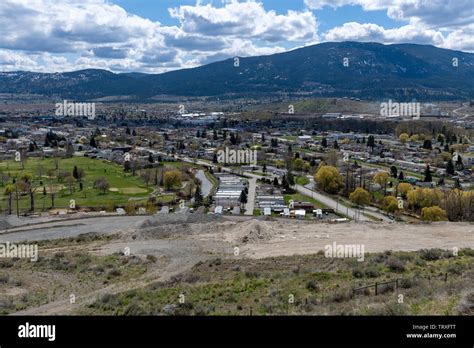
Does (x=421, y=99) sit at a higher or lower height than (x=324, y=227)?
higher

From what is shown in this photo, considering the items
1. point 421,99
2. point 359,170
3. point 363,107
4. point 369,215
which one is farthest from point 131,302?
point 421,99

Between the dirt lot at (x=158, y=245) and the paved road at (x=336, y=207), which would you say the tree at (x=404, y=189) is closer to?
the paved road at (x=336, y=207)

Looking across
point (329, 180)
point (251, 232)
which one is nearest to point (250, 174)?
point (329, 180)

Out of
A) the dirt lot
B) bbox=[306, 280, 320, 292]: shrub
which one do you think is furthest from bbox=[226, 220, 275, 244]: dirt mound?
bbox=[306, 280, 320, 292]: shrub

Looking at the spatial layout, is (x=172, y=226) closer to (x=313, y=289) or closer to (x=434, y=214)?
(x=313, y=289)

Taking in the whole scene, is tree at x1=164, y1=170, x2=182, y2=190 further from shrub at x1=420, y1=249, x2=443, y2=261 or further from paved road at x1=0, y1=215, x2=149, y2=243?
shrub at x1=420, y1=249, x2=443, y2=261

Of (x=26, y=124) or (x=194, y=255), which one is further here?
(x=26, y=124)
